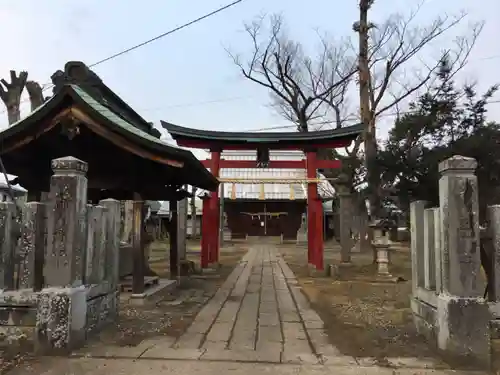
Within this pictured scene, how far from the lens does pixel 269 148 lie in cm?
1608

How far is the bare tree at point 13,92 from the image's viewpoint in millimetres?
18031

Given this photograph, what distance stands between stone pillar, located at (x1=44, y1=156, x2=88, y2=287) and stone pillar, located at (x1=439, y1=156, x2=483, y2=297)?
4189mm

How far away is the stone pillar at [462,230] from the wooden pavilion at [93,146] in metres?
4.22

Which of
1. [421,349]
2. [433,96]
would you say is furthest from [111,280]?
[433,96]

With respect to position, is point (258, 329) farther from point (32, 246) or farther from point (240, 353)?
point (32, 246)

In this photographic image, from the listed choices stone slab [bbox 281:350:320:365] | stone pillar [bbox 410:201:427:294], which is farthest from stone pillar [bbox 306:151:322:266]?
stone slab [bbox 281:350:320:365]

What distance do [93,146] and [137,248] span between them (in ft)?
6.72

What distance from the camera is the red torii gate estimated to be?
50.6 ft

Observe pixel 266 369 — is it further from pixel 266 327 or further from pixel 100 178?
pixel 100 178

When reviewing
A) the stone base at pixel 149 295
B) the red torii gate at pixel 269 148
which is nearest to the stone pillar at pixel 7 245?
the stone base at pixel 149 295

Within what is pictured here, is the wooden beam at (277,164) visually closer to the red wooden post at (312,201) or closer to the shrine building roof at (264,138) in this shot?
the red wooden post at (312,201)

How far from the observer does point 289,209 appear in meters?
37.5

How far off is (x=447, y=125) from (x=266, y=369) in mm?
15181

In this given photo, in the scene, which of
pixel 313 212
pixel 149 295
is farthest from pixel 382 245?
pixel 149 295
